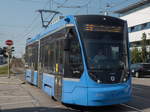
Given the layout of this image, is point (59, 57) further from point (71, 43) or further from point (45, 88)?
point (45, 88)

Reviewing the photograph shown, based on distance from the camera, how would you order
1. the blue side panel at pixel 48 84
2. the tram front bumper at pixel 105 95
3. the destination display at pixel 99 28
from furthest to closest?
the blue side panel at pixel 48 84, the destination display at pixel 99 28, the tram front bumper at pixel 105 95

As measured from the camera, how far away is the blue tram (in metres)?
7.55

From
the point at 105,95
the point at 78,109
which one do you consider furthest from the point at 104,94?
the point at 78,109

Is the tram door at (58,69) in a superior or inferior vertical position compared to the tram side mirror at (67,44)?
inferior

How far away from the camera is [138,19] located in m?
46.7

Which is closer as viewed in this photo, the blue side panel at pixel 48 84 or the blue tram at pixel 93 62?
the blue tram at pixel 93 62

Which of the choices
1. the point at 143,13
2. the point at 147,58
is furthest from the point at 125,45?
the point at 143,13

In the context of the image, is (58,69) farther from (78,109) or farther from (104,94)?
(104,94)

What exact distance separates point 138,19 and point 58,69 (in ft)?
134

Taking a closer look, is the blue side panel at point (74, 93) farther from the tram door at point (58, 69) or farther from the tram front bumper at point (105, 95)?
the tram door at point (58, 69)

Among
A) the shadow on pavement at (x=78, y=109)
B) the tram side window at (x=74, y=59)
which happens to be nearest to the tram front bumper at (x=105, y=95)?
the shadow on pavement at (x=78, y=109)

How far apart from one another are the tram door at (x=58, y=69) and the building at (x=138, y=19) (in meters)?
33.9

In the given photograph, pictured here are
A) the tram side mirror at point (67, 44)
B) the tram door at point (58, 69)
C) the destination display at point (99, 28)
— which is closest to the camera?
the tram side mirror at point (67, 44)

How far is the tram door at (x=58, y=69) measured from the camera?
8.48 metres
